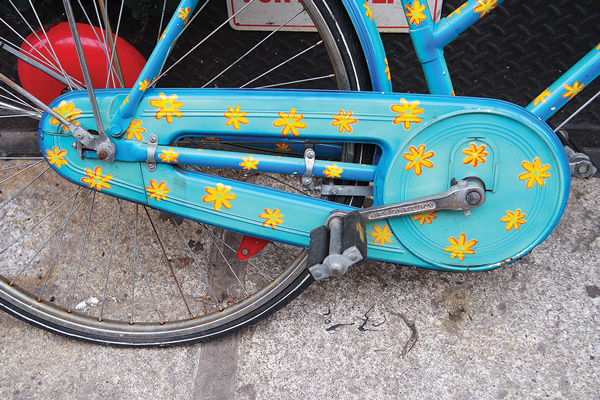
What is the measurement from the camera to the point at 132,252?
1688 millimetres

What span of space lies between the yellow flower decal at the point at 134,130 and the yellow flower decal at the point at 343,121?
0.46 metres

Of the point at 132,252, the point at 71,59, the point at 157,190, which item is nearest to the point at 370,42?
the point at 157,190

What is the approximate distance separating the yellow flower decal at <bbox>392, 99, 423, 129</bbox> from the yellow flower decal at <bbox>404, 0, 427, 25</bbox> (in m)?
0.20

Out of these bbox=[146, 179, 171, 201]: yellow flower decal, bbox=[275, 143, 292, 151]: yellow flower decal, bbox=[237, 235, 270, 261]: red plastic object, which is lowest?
bbox=[237, 235, 270, 261]: red plastic object

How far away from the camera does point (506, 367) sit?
4.61 feet

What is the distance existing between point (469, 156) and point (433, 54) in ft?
0.86

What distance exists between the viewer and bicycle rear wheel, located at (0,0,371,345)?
1427mm

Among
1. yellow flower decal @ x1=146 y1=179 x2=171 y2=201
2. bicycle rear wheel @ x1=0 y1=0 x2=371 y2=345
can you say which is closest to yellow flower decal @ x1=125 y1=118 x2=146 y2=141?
yellow flower decal @ x1=146 y1=179 x2=171 y2=201

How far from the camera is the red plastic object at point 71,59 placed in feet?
4.47

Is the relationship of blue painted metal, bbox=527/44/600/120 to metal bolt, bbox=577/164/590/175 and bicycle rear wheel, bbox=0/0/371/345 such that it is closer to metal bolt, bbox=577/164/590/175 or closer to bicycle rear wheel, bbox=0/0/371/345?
metal bolt, bbox=577/164/590/175

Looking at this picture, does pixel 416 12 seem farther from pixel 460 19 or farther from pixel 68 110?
pixel 68 110

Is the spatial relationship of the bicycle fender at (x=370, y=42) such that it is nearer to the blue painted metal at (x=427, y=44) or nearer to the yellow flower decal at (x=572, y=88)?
the blue painted metal at (x=427, y=44)

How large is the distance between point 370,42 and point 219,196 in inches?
20.4

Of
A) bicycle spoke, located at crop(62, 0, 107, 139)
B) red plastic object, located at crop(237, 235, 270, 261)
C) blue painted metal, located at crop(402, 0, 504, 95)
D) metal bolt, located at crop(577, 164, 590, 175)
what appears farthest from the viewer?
red plastic object, located at crop(237, 235, 270, 261)
